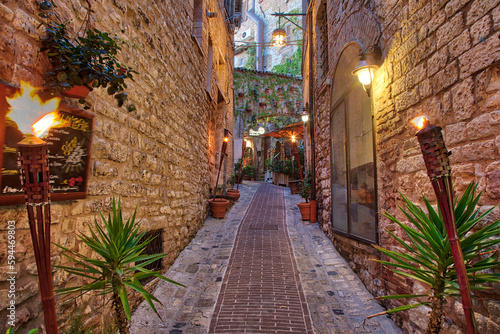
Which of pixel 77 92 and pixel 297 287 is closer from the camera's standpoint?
pixel 77 92

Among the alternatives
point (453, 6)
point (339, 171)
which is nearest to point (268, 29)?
point (339, 171)

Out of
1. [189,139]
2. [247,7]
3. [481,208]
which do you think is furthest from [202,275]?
[247,7]

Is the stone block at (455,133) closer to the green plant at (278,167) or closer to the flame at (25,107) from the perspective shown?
the flame at (25,107)

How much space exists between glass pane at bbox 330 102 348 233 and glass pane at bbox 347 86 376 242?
0.29 metres

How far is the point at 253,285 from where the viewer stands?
136 inches

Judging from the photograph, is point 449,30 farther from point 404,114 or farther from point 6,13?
point 6,13

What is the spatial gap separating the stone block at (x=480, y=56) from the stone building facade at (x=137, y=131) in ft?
9.25

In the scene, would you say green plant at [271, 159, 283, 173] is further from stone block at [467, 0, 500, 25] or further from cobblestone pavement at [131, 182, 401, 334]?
stone block at [467, 0, 500, 25]

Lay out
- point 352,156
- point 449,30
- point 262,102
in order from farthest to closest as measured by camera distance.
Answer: point 262,102, point 352,156, point 449,30

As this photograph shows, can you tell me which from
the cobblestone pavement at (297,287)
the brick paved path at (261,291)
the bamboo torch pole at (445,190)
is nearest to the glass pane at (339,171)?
the cobblestone pavement at (297,287)

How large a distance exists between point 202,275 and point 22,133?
296cm

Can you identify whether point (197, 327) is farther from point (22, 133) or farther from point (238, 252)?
point (22, 133)

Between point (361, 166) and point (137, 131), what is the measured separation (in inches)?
116

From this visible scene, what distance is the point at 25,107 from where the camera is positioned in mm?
1530
